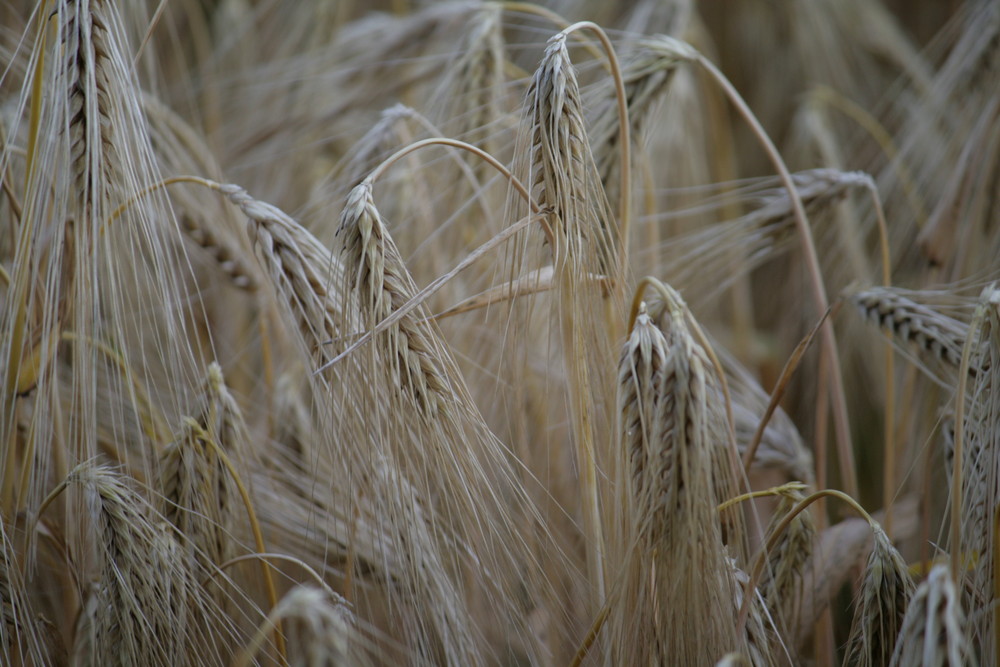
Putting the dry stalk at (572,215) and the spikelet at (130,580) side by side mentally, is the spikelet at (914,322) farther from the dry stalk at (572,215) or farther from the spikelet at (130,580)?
the spikelet at (130,580)

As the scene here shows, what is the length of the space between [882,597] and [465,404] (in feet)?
1.08

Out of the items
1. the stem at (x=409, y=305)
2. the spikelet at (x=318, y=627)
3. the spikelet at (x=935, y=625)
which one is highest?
the stem at (x=409, y=305)

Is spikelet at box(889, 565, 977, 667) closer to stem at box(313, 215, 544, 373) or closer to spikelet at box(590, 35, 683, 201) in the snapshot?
stem at box(313, 215, 544, 373)

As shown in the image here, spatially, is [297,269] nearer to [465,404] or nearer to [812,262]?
[465,404]

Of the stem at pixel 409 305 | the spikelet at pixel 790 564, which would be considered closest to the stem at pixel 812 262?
the spikelet at pixel 790 564

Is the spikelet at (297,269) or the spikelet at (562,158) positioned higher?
the spikelet at (562,158)

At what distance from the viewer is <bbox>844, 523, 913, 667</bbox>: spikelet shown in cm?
51

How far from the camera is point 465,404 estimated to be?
523mm

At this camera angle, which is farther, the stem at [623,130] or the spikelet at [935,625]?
the stem at [623,130]

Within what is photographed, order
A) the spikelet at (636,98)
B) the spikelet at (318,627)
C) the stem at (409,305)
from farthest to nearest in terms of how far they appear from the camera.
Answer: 1. the spikelet at (636,98)
2. the stem at (409,305)
3. the spikelet at (318,627)

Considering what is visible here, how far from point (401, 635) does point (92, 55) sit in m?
0.50

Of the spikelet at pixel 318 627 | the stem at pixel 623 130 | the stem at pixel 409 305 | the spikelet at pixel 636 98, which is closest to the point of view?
the spikelet at pixel 318 627

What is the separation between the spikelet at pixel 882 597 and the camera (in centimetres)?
51

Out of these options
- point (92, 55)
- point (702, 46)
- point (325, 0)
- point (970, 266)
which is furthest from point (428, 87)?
point (970, 266)
